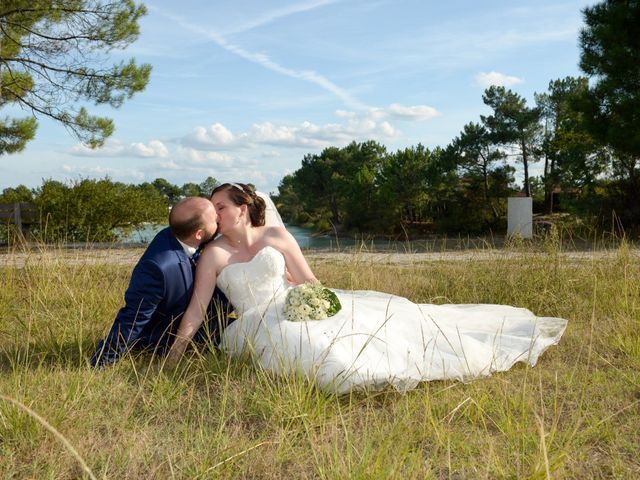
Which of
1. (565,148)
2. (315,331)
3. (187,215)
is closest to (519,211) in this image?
(565,148)

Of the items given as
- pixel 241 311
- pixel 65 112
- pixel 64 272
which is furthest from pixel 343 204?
pixel 241 311

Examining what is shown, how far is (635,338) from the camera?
4.59 metres

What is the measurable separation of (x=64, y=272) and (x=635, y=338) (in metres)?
5.95

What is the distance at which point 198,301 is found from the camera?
398 centimetres

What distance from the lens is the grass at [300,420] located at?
8.57ft

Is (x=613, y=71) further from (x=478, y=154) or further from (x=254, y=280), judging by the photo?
(x=254, y=280)

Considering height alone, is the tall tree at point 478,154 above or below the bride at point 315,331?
above

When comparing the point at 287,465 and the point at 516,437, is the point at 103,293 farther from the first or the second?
the point at 516,437

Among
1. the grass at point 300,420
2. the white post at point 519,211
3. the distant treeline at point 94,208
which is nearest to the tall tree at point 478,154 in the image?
the white post at point 519,211

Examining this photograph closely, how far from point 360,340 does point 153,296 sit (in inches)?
54.9

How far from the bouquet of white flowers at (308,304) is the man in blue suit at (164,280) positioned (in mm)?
487

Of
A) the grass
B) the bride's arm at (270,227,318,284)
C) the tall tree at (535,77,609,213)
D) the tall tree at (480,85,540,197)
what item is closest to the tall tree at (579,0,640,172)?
the tall tree at (535,77,609,213)

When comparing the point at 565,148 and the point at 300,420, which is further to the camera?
the point at 565,148

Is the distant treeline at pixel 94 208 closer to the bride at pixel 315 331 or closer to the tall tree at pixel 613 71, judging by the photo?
the tall tree at pixel 613 71
